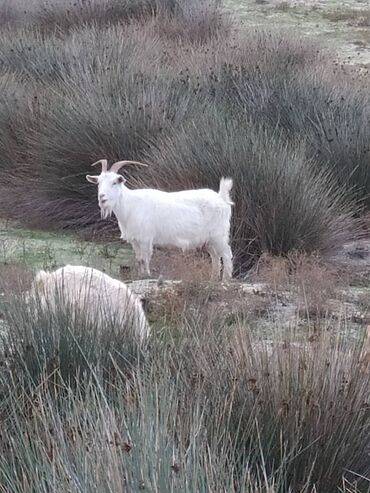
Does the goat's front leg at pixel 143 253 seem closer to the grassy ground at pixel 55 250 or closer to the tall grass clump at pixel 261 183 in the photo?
the grassy ground at pixel 55 250

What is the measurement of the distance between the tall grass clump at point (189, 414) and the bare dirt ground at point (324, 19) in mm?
17352

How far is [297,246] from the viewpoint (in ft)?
33.1

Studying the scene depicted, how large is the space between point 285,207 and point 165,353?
614 centimetres

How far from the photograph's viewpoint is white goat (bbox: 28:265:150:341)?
4875 millimetres

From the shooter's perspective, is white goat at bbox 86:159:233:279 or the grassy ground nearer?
the grassy ground

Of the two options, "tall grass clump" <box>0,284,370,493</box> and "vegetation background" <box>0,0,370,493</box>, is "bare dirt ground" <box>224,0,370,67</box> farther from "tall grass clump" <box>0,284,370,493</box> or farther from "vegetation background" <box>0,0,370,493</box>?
"tall grass clump" <box>0,284,370,493</box>

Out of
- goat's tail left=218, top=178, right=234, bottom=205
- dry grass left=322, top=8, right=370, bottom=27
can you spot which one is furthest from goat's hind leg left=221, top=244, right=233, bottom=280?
dry grass left=322, top=8, right=370, bottom=27

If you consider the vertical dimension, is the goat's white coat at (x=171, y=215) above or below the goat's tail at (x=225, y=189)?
below

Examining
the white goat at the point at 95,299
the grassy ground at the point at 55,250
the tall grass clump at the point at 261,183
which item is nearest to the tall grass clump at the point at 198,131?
the tall grass clump at the point at 261,183

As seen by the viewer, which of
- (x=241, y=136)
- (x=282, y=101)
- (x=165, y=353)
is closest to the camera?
(x=165, y=353)

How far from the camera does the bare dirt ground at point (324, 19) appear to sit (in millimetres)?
22859

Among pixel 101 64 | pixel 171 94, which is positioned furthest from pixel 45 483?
pixel 101 64

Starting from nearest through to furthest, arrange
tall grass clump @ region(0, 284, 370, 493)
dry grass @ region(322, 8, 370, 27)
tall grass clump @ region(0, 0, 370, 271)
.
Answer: tall grass clump @ region(0, 284, 370, 493)
tall grass clump @ region(0, 0, 370, 271)
dry grass @ region(322, 8, 370, 27)

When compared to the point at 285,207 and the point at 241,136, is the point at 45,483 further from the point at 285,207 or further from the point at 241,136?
→ the point at 241,136
